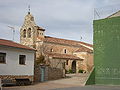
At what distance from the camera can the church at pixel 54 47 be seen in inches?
1813

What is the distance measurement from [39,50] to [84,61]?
1070 cm

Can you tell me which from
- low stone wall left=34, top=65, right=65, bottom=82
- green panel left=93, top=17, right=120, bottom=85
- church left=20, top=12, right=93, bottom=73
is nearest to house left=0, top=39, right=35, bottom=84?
low stone wall left=34, top=65, right=65, bottom=82

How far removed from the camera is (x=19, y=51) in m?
24.8

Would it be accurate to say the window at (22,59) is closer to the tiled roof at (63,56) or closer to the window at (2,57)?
the window at (2,57)

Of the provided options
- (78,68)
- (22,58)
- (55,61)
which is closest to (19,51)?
(22,58)

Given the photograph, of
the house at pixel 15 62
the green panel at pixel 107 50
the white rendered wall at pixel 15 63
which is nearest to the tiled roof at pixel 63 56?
the white rendered wall at pixel 15 63

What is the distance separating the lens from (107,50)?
25203 mm

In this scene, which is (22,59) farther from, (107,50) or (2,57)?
(107,50)

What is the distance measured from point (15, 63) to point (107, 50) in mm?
10390

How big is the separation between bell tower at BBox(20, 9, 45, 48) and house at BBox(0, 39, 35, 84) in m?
20.5

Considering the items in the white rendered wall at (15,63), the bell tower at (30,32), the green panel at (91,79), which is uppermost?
the bell tower at (30,32)

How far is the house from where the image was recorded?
22.9 meters

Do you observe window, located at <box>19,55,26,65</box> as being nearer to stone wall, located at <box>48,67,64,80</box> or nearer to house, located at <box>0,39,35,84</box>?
house, located at <box>0,39,35,84</box>

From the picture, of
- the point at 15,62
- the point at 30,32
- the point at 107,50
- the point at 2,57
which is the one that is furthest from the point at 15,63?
the point at 30,32
